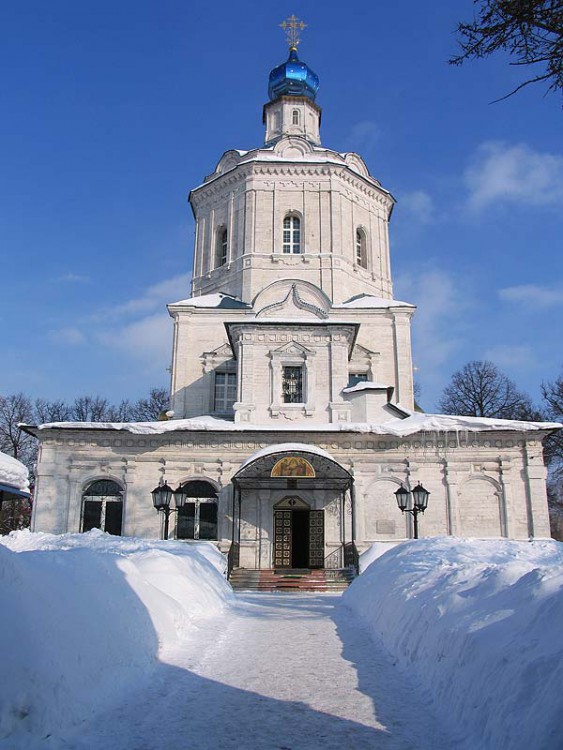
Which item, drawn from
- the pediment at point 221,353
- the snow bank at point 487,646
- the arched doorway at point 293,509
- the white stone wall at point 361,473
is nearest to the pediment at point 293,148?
the pediment at point 221,353

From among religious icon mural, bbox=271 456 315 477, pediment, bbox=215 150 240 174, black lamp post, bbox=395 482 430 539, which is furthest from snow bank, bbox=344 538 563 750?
pediment, bbox=215 150 240 174

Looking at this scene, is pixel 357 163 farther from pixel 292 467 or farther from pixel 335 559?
pixel 335 559

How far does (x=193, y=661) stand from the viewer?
22.1 feet

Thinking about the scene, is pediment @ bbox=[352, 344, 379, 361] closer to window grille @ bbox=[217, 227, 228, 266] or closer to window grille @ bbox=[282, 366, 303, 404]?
window grille @ bbox=[282, 366, 303, 404]

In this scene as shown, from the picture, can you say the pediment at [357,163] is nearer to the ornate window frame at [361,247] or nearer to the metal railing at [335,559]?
the ornate window frame at [361,247]

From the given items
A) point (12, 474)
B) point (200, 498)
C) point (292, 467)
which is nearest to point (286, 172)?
point (292, 467)

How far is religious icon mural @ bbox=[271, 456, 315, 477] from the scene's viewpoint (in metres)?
20.7

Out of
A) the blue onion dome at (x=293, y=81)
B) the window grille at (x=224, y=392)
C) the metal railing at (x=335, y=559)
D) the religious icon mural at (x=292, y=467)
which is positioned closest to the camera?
the religious icon mural at (x=292, y=467)

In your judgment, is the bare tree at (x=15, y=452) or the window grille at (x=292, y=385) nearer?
the window grille at (x=292, y=385)

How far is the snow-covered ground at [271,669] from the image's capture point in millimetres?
4016

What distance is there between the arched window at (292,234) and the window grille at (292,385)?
8301mm

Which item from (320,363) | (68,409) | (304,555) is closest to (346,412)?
(320,363)

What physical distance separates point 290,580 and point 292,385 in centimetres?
798

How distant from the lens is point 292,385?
2453cm
